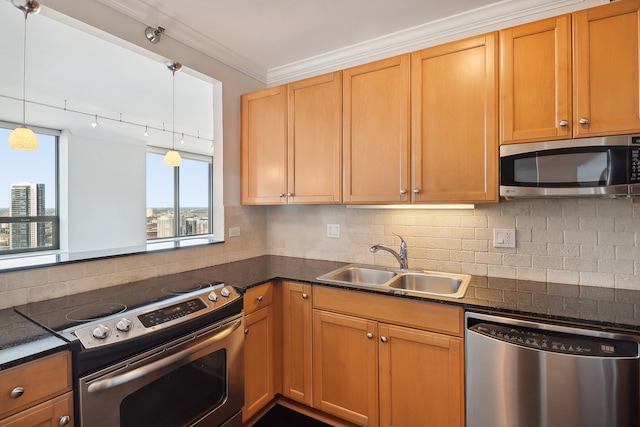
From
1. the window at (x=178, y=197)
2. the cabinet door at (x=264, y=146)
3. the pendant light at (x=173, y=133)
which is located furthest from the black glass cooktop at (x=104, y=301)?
the window at (x=178, y=197)

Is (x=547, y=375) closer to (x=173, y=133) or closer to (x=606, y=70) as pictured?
(x=606, y=70)

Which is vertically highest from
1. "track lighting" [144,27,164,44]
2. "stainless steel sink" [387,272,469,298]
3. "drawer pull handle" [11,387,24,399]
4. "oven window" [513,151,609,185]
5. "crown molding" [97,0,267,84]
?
"crown molding" [97,0,267,84]

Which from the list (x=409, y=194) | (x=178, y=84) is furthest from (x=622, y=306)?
(x=178, y=84)

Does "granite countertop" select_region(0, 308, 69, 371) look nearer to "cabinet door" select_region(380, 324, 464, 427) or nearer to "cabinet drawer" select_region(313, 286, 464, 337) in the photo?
"cabinet drawer" select_region(313, 286, 464, 337)

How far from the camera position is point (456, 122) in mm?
1828

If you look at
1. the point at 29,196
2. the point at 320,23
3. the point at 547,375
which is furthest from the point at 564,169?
the point at 29,196

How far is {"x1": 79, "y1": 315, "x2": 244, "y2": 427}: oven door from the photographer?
3.97ft

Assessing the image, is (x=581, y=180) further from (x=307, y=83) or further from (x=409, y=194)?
(x=307, y=83)

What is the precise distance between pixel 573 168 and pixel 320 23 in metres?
1.71

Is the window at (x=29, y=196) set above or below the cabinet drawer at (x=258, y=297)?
above

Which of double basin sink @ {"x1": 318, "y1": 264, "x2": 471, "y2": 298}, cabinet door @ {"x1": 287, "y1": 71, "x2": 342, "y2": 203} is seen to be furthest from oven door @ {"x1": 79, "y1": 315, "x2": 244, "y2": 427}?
cabinet door @ {"x1": 287, "y1": 71, "x2": 342, "y2": 203}

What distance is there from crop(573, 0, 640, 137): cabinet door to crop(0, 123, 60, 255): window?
5.65m

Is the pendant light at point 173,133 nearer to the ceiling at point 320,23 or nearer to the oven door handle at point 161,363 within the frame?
the ceiling at point 320,23

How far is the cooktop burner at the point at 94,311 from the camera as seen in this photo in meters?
1.36
